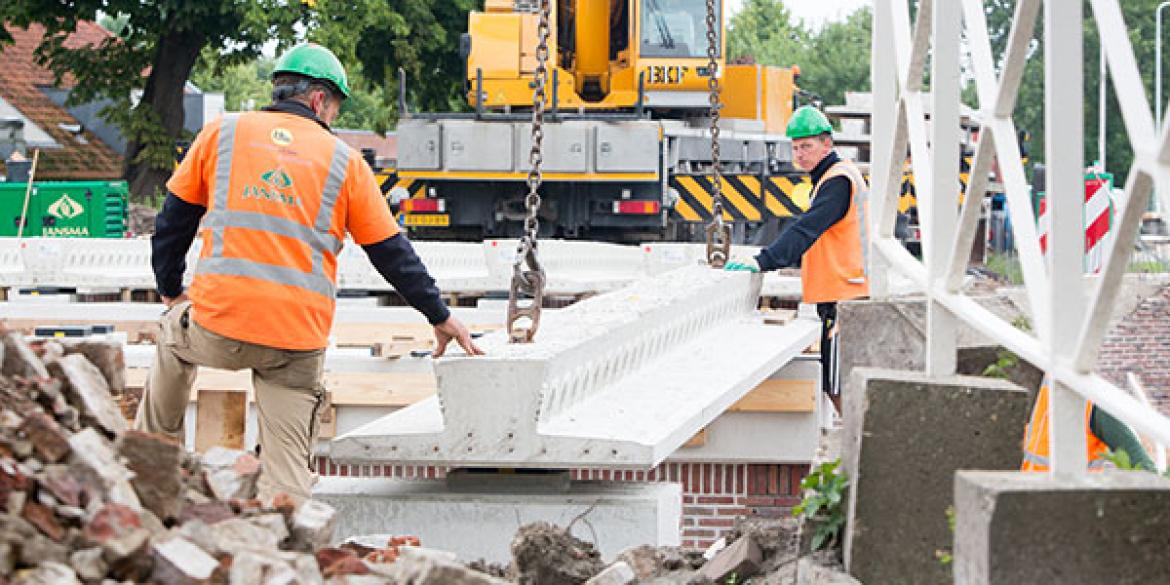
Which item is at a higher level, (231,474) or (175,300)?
(175,300)

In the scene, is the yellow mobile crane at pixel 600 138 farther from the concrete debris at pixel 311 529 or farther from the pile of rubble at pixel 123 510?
the concrete debris at pixel 311 529

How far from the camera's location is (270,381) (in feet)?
20.7

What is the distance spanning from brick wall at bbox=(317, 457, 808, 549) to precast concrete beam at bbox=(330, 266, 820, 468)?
56cm

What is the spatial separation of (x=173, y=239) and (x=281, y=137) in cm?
69

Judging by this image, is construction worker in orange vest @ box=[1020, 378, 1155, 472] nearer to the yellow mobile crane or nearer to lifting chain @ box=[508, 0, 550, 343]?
lifting chain @ box=[508, 0, 550, 343]

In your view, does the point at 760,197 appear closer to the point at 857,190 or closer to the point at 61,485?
the point at 857,190

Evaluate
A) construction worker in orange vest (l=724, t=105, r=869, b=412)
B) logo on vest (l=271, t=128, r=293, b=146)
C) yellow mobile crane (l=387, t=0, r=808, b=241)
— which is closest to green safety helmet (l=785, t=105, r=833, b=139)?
construction worker in orange vest (l=724, t=105, r=869, b=412)

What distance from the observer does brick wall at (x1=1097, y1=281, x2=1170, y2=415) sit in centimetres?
1541

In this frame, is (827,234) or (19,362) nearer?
(19,362)

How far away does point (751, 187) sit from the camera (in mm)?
22656

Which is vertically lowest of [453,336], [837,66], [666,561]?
[666,561]

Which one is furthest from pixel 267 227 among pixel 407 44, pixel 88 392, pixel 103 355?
pixel 407 44

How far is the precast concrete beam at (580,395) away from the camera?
610 cm

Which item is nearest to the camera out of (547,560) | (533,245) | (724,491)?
(547,560)
